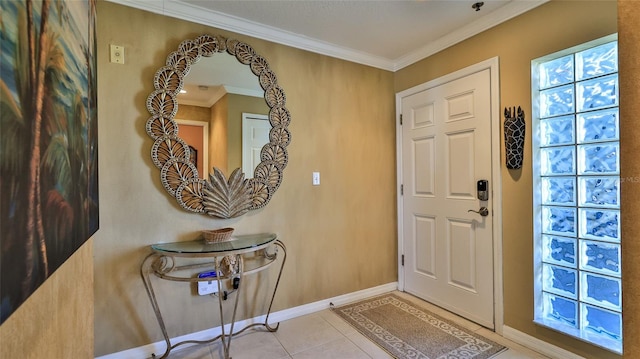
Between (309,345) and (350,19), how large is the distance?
2.38m

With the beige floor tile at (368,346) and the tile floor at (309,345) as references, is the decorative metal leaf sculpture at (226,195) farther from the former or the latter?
the beige floor tile at (368,346)

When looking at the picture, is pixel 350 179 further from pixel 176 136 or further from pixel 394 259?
pixel 176 136

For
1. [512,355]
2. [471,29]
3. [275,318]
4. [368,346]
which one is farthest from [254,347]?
[471,29]

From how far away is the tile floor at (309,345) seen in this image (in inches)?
72.7

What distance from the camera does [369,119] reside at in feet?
9.18

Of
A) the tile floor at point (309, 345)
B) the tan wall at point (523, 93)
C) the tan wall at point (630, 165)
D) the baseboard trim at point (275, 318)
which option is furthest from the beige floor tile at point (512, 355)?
the tan wall at point (630, 165)

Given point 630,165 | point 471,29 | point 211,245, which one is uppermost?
point 471,29

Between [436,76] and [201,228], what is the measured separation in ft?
7.60

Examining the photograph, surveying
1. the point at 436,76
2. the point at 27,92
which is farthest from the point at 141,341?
the point at 436,76

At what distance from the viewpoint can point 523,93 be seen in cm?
192

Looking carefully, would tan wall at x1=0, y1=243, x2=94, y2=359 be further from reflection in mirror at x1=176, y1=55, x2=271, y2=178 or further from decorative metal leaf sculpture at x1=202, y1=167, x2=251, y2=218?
reflection in mirror at x1=176, y1=55, x2=271, y2=178

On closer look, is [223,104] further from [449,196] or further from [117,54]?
[449,196]

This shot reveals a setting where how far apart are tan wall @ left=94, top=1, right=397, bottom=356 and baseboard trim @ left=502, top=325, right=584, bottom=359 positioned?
109cm

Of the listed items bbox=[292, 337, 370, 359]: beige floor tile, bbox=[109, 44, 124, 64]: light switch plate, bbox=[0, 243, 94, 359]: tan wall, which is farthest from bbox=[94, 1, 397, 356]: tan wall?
bbox=[0, 243, 94, 359]: tan wall
